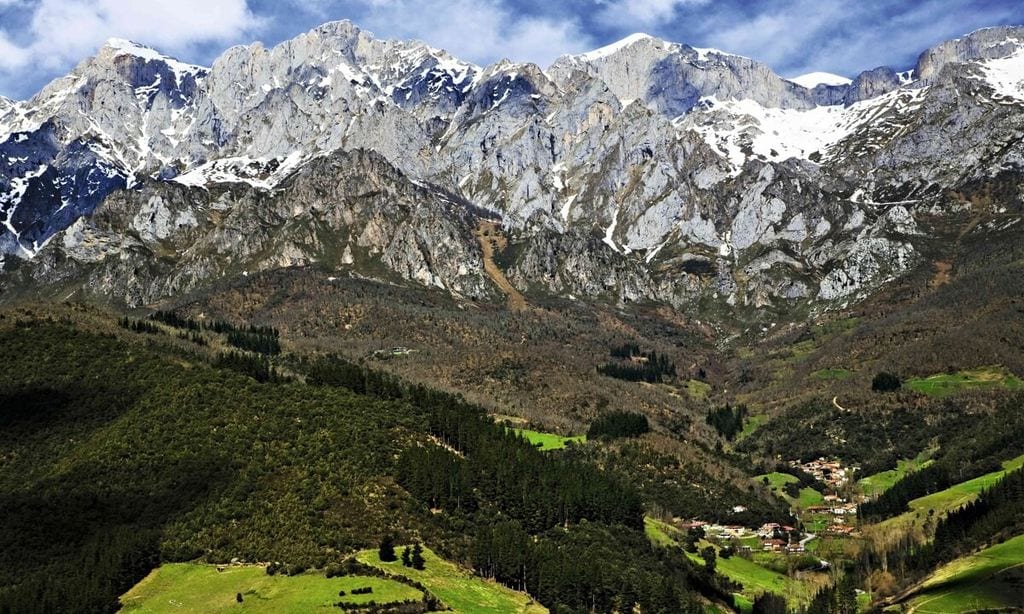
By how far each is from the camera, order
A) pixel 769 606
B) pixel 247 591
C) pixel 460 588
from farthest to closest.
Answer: pixel 769 606, pixel 460 588, pixel 247 591

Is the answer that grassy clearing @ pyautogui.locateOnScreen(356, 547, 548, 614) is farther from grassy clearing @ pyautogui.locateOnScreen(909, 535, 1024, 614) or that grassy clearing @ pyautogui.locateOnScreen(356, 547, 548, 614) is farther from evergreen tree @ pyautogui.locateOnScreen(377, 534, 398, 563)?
grassy clearing @ pyautogui.locateOnScreen(909, 535, 1024, 614)

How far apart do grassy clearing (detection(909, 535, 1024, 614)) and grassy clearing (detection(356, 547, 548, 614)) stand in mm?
77293

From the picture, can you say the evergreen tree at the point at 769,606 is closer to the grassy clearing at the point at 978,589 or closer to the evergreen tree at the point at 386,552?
the grassy clearing at the point at 978,589

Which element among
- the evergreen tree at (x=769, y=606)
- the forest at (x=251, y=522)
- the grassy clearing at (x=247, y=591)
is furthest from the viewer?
the evergreen tree at (x=769, y=606)

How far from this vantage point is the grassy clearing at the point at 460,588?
154 metres

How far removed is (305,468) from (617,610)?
218ft

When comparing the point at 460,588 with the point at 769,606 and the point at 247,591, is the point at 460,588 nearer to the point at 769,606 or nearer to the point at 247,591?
the point at 247,591

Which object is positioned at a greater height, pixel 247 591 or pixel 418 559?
pixel 418 559

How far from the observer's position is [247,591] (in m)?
149

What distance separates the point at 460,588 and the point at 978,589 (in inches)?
3935

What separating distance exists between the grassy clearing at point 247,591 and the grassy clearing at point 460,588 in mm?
6429

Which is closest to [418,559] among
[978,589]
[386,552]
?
[386,552]

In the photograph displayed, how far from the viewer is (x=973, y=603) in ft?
579

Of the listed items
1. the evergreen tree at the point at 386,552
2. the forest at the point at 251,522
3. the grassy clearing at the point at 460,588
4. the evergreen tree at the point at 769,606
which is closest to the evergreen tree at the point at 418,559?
the grassy clearing at the point at 460,588
